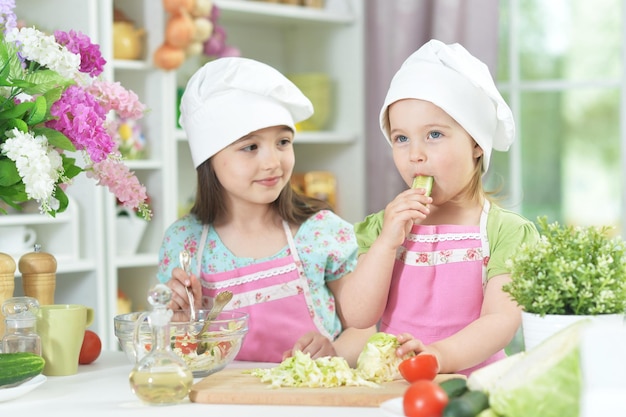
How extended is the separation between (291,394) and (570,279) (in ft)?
1.38

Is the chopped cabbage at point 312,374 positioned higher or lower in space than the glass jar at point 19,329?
lower

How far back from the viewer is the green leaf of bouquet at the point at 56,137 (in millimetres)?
1583

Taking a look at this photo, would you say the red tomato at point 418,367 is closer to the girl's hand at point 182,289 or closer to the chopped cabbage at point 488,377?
the chopped cabbage at point 488,377

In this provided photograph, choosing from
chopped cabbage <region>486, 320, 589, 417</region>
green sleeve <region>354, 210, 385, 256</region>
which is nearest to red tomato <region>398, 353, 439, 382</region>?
chopped cabbage <region>486, 320, 589, 417</region>

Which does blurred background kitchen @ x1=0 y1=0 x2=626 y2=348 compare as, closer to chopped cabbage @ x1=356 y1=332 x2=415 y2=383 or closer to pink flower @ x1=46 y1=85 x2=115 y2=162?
pink flower @ x1=46 y1=85 x2=115 y2=162

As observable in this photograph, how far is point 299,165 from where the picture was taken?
4.28 meters

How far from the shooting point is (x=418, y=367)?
4.59ft

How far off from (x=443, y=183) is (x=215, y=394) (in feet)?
2.02

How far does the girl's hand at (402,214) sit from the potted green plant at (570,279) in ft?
1.39

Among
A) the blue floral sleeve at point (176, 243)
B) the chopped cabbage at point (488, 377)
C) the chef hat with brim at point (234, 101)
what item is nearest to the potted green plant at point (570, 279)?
the chopped cabbage at point (488, 377)

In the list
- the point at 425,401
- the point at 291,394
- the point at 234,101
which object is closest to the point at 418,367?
the point at 291,394

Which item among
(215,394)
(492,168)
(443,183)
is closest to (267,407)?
(215,394)

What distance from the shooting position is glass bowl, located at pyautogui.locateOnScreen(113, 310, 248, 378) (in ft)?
5.09

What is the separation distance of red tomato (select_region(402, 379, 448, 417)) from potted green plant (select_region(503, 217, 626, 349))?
20 centimetres
